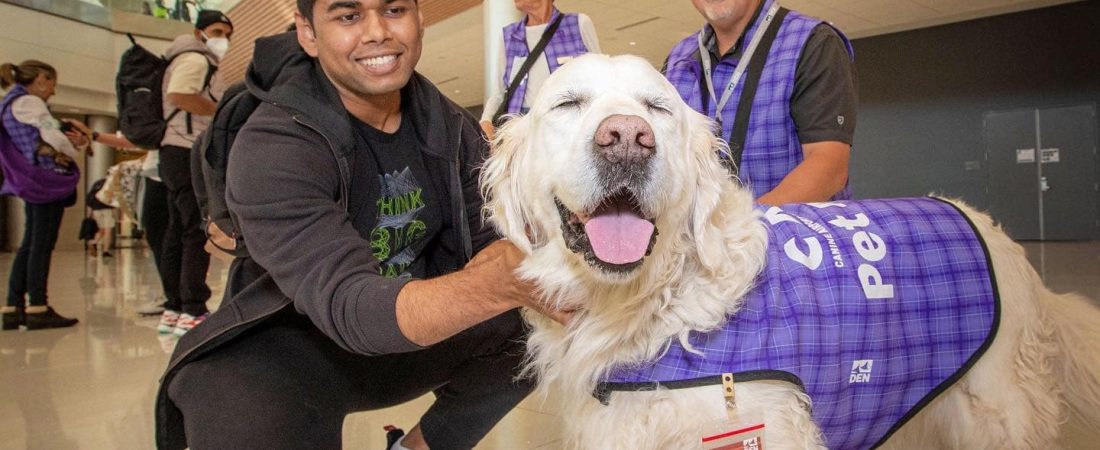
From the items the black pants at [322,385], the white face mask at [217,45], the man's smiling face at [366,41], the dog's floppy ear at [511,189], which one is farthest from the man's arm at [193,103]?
the dog's floppy ear at [511,189]

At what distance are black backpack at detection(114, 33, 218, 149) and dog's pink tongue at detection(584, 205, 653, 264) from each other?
3597 millimetres

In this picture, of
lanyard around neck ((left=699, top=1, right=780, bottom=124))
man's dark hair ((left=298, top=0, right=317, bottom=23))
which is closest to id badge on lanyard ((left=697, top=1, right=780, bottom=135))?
lanyard around neck ((left=699, top=1, right=780, bottom=124))

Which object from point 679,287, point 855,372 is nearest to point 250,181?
point 679,287

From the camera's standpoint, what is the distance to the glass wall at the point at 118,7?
1251 cm

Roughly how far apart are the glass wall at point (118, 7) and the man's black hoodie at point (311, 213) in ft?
38.5

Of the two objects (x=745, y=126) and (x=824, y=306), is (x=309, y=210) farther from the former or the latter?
(x=745, y=126)

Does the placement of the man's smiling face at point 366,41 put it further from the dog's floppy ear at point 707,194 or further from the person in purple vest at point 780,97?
the person in purple vest at point 780,97

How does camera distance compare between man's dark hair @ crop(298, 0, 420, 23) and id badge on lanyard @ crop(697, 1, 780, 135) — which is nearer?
man's dark hair @ crop(298, 0, 420, 23)

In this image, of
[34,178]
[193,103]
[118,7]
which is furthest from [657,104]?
[118,7]

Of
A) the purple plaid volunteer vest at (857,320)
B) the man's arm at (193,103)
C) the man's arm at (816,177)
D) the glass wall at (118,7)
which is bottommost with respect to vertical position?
the purple plaid volunteer vest at (857,320)

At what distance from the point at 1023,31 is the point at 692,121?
39.5ft

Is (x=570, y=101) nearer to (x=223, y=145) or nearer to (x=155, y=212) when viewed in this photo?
(x=223, y=145)

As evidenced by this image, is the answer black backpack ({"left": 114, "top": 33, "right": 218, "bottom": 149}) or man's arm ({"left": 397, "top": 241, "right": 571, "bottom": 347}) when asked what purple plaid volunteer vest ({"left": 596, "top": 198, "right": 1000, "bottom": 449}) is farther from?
black backpack ({"left": 114, "top": 33, "right": 218, "bottom": 149})

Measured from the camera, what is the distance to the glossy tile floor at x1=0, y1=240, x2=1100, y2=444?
2.40m
